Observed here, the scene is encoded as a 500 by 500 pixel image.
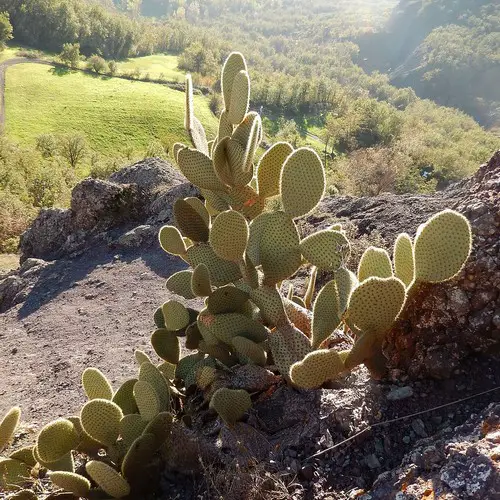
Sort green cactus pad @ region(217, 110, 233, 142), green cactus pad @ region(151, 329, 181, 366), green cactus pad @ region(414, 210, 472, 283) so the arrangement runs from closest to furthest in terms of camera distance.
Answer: green cactus pad @ region(414, 210, 472, 283), green cactus pad @ region(217, 110, 233, 142), green cactus pad @ region(151, 329, 181, 366)

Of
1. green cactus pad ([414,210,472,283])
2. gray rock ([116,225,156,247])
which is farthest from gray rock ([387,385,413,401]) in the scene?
gray rock ([116,225,156,247])

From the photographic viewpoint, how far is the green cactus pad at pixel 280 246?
2.69 m

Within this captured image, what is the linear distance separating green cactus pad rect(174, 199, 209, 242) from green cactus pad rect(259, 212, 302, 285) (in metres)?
0.56

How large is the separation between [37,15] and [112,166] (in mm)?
51189

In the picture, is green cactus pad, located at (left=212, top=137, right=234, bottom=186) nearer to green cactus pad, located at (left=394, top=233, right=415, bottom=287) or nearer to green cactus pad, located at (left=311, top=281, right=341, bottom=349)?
green cactus pad, located at (left=311, top=281, right=341, bottom=349)

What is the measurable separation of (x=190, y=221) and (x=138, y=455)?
1450 mm

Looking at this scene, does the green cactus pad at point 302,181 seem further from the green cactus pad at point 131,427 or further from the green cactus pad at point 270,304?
the green cactus pad at point 131,427


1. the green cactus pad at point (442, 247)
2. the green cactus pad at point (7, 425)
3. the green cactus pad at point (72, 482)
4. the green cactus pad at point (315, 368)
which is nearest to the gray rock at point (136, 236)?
the green cactus pad at point (7, 425)

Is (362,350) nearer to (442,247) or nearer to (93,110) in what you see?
(442,247)

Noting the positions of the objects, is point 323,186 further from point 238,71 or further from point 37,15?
point 37,15

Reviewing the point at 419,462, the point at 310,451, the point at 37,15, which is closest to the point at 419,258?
the point at 419,462

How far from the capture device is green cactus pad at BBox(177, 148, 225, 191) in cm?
282

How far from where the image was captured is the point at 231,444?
2391 millimetres

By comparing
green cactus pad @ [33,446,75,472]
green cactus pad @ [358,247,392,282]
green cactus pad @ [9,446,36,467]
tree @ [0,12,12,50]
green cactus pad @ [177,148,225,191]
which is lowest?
tree @ [0,12,12,50]
